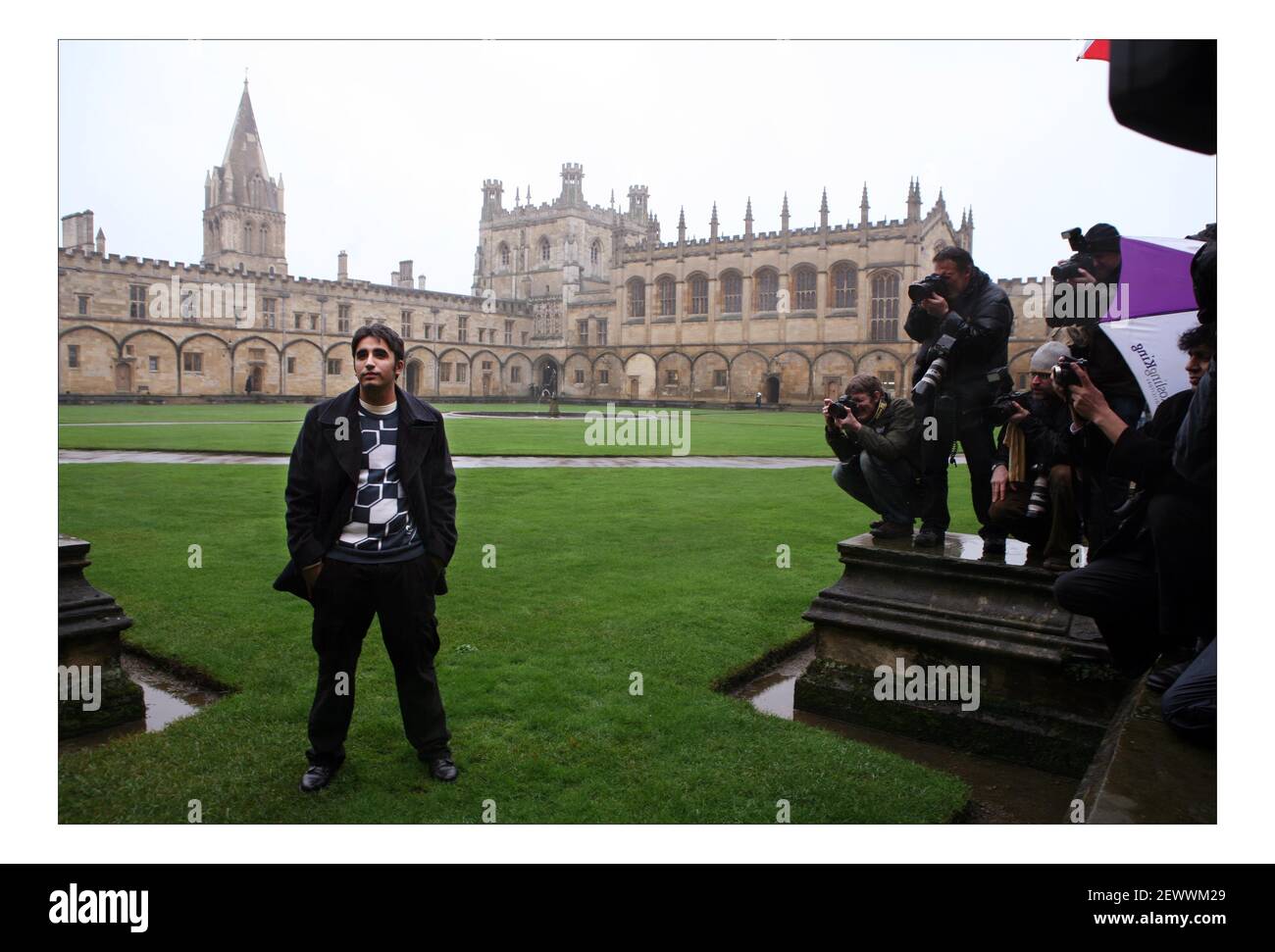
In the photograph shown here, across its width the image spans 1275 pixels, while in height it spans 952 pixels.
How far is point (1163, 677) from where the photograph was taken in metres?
3.46

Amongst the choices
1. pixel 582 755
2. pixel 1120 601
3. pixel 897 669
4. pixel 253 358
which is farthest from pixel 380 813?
pixel 253 358

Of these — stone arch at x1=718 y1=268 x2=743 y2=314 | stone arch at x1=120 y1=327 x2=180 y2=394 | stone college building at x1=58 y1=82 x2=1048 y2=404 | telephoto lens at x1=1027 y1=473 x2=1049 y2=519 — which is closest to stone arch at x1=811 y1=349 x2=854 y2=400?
stone college building at x1=58 y1=82 x2=1048 y2=404

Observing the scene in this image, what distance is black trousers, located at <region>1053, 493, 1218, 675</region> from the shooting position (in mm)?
2926

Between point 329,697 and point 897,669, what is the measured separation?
2.55m

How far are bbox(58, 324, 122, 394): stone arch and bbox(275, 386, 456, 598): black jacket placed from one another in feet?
142

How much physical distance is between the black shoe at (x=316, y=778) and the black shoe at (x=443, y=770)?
15.5 inches

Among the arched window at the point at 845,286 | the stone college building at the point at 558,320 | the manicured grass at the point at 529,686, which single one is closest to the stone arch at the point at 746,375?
the stone college building at the point at 558,320

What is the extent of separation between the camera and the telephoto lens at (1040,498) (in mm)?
4023

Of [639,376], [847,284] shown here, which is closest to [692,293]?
[639,376]

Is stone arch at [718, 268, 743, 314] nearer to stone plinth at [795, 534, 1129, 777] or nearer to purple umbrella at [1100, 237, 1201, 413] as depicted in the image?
stone plinth at [795, 534, 1129, 777]

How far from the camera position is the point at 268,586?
6.48 meters

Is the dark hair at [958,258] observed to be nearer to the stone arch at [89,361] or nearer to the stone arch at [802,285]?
the stone arch at [89,361]

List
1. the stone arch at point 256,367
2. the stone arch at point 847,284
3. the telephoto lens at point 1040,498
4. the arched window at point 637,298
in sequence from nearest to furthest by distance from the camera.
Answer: the telephoto lens at point 1040,498 < the stone arch at point 256,367 < the stone arch at point 847,284 < the arched window at point 637,298

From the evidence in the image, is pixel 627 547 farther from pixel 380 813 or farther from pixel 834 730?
pixel 380 813
